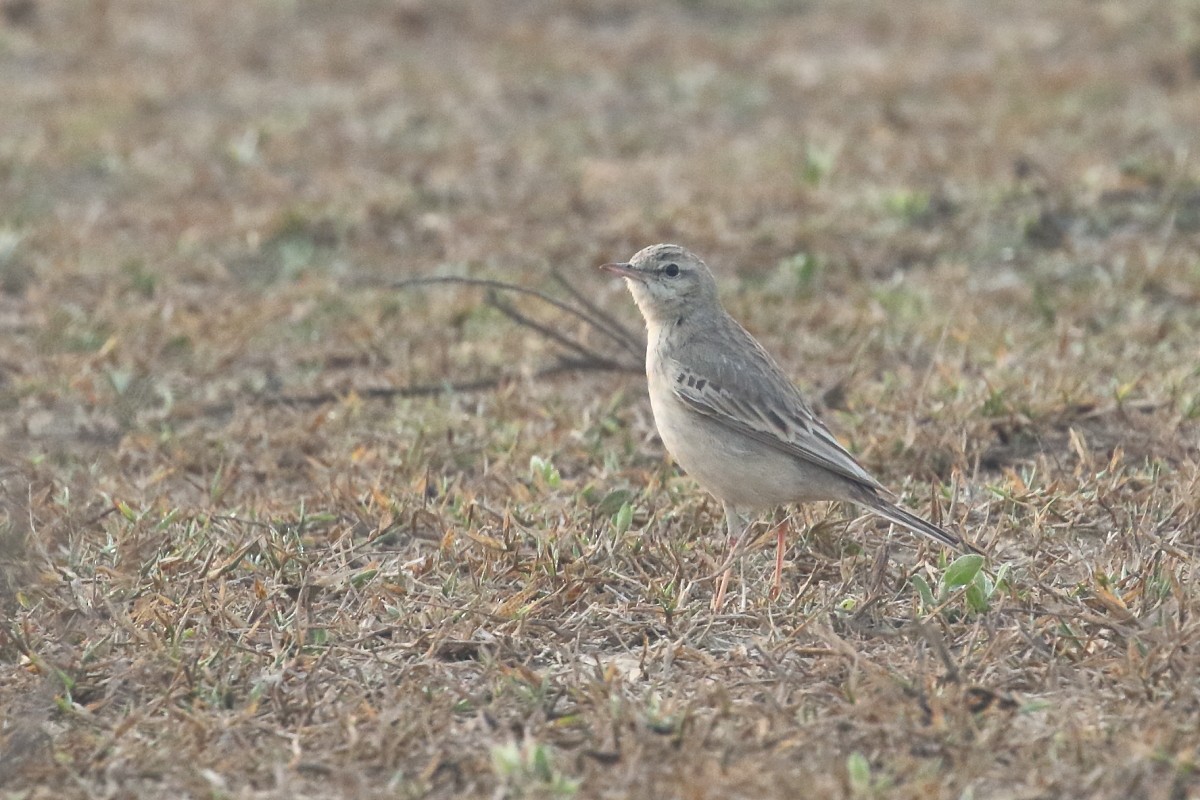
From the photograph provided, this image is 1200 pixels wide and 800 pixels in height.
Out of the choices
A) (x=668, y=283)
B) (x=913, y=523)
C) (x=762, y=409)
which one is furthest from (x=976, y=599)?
(x=668, y=283)

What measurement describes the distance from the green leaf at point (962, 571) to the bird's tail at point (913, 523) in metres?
0.07

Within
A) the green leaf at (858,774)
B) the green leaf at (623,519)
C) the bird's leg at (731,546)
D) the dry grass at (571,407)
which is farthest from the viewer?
the green leaf at (623,519)

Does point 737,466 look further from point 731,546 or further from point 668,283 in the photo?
point 668,283

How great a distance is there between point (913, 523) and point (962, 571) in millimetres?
218

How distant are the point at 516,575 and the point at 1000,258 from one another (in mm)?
4753

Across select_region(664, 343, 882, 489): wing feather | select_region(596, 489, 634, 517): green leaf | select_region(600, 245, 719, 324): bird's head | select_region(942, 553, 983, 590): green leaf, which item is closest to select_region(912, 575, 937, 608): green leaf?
select_region(942, 553, 983, 590): green leaf

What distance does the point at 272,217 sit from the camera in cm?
1036

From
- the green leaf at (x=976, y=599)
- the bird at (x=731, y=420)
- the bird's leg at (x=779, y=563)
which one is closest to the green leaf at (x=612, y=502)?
the bird at (x=731, y=420)

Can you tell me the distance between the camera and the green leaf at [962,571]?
5.54 meters

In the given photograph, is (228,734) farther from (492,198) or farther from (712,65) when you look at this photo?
(712,65)

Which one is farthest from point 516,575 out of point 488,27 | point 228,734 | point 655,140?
point 488,27

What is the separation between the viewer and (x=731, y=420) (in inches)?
243

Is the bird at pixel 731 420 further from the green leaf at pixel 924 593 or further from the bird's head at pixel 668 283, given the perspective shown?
the green leaf at pixel 924 593

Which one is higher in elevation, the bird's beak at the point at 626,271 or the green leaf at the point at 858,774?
the bird's beak at the point at 626,271
